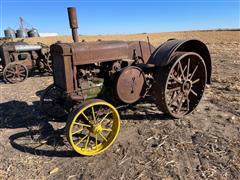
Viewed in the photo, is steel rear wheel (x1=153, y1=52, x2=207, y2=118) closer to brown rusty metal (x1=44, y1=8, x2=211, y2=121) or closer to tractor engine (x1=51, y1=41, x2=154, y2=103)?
brown rusty metal (x1=44, y1=8, x2=211, y2=121)

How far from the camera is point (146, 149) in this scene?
3.54 m

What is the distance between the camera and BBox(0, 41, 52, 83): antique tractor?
8375 millimetres

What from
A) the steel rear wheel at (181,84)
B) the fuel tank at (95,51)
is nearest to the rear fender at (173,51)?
the steel rear wheel at (181,84)

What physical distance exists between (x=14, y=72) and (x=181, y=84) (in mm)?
6057

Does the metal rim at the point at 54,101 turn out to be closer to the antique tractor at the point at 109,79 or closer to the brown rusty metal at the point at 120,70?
the antique tractor at the point at 109,79

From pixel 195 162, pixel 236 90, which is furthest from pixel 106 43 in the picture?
pixel 236 90

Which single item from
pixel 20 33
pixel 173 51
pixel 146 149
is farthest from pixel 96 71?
pixel 20 33

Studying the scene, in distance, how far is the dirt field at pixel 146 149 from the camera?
3057mm

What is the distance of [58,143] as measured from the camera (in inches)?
153

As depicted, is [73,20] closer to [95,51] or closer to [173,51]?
[95,51]

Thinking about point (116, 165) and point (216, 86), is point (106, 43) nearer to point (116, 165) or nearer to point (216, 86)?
point (116, 165)

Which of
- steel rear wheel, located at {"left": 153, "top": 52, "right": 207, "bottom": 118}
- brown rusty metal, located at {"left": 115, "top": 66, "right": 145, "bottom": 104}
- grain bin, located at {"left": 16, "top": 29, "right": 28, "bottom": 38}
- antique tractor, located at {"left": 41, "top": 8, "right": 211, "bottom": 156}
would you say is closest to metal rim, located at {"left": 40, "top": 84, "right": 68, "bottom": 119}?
antique tractor, located at {"left": 41, "top": 8, "right": 211, "bottom": 156}

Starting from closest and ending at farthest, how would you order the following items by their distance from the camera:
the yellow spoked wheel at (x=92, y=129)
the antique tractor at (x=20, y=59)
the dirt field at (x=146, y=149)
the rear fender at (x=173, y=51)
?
the dirt field at (x=146, y=149) → the yellow spoked wheel at (x=92, y=129) → the rear fender at (x=173, y=51) → the antique tractor at (x=20, y=59)

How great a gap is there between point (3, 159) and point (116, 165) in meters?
1.61
